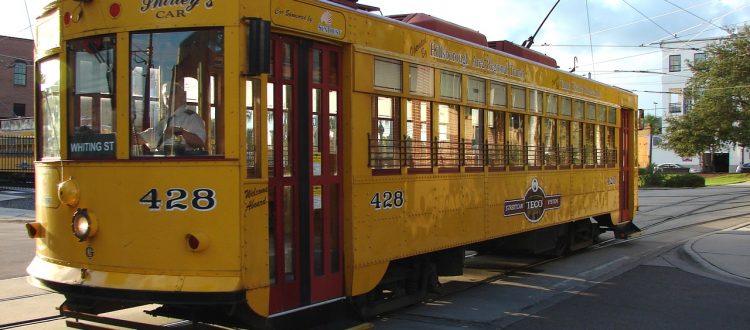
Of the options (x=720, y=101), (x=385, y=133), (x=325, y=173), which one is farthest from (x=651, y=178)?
(x=325, y=173)

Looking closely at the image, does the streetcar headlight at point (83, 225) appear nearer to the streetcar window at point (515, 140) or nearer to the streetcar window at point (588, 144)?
the streetcar window at point (515, 140)

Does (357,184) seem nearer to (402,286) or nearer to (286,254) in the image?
(286,254)

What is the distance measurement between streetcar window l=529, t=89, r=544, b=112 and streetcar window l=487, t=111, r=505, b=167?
34.2 inches

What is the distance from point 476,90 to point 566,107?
2.89 metres

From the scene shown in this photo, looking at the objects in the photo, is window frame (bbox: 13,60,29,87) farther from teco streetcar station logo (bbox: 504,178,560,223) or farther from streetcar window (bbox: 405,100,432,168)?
streetcar window (bbox: 405,100,432,168)

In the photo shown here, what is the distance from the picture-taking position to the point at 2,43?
45.7 metres

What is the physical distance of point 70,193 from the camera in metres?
4.75

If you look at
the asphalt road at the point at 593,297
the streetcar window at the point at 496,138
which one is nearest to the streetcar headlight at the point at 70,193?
the asphalt road at the point at 593,297

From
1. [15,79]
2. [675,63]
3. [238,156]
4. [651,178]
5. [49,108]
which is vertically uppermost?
[675,63]

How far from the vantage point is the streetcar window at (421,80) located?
6.37 metres

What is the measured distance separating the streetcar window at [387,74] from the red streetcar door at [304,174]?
48 cm

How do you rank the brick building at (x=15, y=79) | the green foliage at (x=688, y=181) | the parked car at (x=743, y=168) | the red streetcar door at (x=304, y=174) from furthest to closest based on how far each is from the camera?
1. the parked car at (x=743, y=168)
2. the brick building at (x=15, y=79)
3. the green foliage at (x=688, y=181)
4. the red streetcar door at (x=304, y=174)

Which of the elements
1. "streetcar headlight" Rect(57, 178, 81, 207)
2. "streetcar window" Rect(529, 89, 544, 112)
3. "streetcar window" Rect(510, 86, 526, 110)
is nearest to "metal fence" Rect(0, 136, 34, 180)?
"streetcar window" Rect(529, 89, 544, 112)

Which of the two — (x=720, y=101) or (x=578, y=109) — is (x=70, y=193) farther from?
(x=720, y=101)
